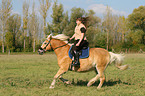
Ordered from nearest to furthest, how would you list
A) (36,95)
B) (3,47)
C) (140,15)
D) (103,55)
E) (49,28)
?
1. (36,95)
2. (103,55)
3. (3,47)
4. (49,28)
5. (140,15)

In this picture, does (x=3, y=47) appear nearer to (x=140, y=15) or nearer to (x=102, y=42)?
(x=102, y=42)

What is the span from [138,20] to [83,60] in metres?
69.4

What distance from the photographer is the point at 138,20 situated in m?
72.4

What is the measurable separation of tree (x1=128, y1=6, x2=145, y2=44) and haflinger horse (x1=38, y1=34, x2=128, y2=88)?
67.3 m

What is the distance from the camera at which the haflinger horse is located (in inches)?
326

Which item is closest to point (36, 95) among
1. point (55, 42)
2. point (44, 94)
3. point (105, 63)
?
point (44, 94)

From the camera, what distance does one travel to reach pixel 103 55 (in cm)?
860

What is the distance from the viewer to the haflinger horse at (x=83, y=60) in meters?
8.29

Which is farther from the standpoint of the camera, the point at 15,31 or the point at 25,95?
the point at 15,31

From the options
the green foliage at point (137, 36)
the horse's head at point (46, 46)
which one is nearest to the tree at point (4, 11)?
the green foliage at point (137, 36)

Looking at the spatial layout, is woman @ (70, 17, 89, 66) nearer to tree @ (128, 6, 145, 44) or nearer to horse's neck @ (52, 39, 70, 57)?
horse's neck @ (52, 39, 70, 57)

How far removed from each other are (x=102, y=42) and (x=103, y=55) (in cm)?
5964

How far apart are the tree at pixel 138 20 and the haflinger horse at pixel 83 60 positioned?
221 ft

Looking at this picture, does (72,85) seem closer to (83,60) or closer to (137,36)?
(83,60)
